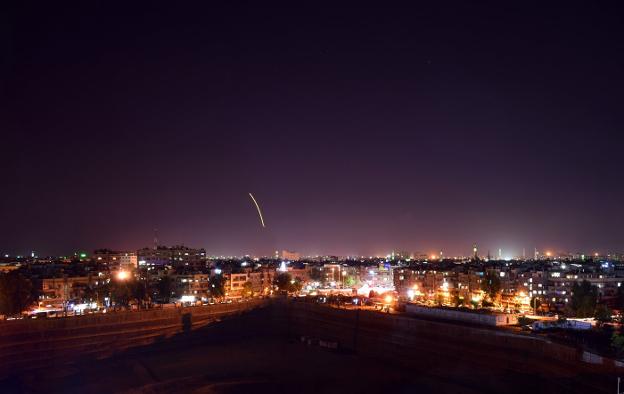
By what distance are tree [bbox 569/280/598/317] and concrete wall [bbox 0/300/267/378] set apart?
2546 centimetres

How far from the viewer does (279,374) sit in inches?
1137

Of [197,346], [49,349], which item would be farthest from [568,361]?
[49,349]

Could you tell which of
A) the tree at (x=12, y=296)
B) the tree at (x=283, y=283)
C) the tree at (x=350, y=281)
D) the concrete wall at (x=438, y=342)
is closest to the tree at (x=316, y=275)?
the tree at (x=350, y=281)

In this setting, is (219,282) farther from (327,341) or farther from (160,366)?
(160,366)

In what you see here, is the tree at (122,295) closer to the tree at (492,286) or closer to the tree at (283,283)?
the tree at (283,283)

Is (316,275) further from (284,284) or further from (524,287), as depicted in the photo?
(524,287)

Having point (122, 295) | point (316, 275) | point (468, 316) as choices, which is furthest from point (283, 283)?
point (468, 316)

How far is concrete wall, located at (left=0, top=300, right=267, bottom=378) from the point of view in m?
30.9

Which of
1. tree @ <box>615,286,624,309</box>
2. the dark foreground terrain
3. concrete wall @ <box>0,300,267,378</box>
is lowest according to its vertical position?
the dark foreground terrain

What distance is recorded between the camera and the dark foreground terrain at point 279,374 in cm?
2562

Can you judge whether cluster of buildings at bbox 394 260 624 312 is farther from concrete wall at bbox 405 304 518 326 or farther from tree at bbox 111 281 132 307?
tree at bbox 111 281 132 307

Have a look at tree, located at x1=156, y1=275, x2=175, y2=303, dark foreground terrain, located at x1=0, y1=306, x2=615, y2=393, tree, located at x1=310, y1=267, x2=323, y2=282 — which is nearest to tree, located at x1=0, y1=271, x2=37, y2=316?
dark foreground terrain, located at x1=0, y1=306, x2=615, y2=393

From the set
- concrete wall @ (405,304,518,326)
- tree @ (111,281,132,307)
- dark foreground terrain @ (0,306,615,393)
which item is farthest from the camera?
tree @ (111,281,132,307)

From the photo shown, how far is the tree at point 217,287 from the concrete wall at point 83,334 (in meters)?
13.1
